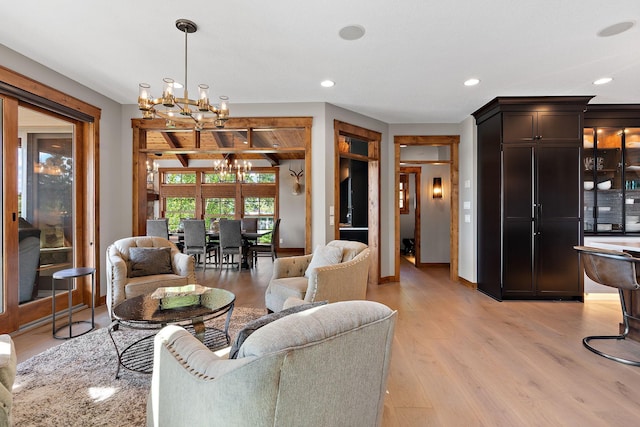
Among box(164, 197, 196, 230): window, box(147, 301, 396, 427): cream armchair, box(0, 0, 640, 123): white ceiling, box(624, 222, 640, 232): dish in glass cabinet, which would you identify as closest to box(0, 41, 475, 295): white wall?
box(0, 0, 640, 123): white ceiling

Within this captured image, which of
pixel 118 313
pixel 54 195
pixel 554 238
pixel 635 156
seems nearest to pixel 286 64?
pixel 118 313

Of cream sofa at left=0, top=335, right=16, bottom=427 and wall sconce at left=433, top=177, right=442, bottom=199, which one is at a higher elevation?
wall sconce at left=433, top=177, right=442, bottom=199

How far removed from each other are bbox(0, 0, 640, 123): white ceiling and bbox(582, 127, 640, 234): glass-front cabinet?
563 millimetres

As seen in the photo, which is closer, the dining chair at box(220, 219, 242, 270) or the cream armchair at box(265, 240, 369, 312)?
the cream armchair at box(265, 240, 369, 312)

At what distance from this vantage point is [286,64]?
3.21m

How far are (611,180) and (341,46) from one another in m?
4.40

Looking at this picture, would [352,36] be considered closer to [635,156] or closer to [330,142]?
[330,142]

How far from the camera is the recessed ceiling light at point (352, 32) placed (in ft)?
8.31

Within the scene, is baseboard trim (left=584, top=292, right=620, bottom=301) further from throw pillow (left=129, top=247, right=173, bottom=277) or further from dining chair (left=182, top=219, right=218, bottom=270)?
dining chair (left=182, top=219, right=218, bottom=270)

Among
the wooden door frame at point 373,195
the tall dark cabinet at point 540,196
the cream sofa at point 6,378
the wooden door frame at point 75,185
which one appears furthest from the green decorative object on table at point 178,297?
the tall dark cabinet at point 540,196

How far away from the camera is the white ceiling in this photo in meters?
2.31

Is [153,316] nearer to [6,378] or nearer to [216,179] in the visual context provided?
[6,378]

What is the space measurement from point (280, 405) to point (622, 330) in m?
3.71

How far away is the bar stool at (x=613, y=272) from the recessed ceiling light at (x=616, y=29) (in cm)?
182
